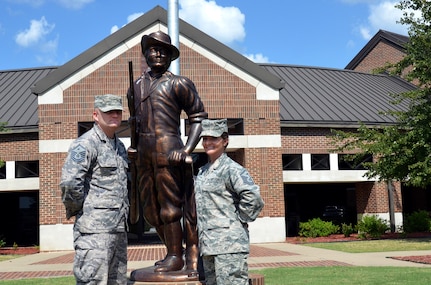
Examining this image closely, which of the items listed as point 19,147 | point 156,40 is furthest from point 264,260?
point 19,147

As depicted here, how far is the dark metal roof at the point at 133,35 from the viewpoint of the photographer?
19125mm

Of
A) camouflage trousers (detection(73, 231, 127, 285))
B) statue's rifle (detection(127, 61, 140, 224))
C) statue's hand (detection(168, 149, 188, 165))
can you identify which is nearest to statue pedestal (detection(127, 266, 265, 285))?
statue's rifle (detection(127, 61, 140, 224))

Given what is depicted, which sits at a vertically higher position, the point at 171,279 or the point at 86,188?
the point at 86,188

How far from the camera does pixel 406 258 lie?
1320 centimetres

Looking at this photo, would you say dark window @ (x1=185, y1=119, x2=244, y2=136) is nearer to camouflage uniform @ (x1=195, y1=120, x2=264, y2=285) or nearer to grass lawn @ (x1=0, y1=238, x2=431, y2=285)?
grass lawn @ (x1=0, y1=238, x2=431, y2=285)

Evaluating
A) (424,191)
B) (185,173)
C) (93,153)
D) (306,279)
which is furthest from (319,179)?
(93,153)

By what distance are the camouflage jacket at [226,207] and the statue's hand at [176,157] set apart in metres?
0.94

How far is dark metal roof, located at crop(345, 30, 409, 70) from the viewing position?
1298 inches

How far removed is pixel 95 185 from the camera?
16.3 ft

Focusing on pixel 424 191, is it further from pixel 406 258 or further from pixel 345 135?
pixel 406 258

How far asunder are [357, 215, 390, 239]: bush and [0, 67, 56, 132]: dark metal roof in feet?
42.4

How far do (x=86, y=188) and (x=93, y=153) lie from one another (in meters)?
0.32

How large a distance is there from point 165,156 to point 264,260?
842 cm

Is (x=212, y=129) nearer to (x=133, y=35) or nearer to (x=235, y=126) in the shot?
(x=133, y=35)
